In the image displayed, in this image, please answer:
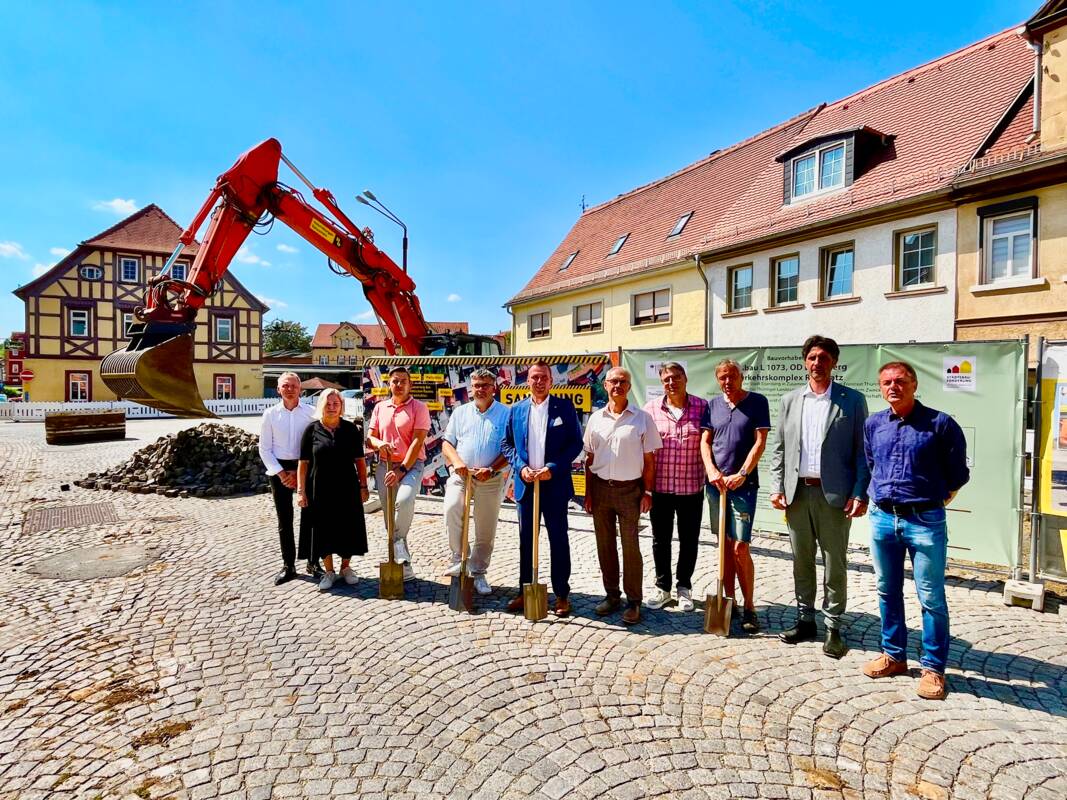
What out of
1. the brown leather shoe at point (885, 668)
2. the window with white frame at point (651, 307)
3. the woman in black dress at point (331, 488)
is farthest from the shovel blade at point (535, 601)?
the window with white frame at point (651, 307)

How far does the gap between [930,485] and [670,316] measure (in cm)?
1712

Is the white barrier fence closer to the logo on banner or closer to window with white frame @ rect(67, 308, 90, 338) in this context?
window with white frame @ rect(67, 308, 90, 338)

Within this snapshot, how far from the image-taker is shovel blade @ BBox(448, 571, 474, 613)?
14.9ft

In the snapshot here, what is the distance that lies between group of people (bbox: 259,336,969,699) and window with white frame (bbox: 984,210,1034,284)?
1165 cm

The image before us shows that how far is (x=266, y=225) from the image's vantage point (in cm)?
1017

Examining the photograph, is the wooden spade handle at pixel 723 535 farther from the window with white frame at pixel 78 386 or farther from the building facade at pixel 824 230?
the window with white frame at pixel 78 386

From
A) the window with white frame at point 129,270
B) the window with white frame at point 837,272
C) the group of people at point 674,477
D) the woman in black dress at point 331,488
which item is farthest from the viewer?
the window with white frame at point 129,270

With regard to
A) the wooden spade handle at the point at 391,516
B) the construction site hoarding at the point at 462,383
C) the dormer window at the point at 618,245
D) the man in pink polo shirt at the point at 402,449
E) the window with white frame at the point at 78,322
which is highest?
the dormer window at the point at 618,245

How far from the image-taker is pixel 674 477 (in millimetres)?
4414

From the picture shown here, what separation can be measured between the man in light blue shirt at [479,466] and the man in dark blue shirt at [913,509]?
2706 millimetres

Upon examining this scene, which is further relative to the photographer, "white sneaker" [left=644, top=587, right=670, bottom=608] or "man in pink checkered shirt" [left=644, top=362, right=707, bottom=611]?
"white sneaker" [left=644, top=587, right=670, bottom=608]

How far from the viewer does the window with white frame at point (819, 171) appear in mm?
16125

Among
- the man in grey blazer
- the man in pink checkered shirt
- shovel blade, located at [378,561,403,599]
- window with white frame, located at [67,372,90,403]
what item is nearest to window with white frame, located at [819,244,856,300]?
the man in pink checkered shirt

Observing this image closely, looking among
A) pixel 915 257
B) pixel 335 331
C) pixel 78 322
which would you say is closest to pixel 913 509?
pixel 915 257
